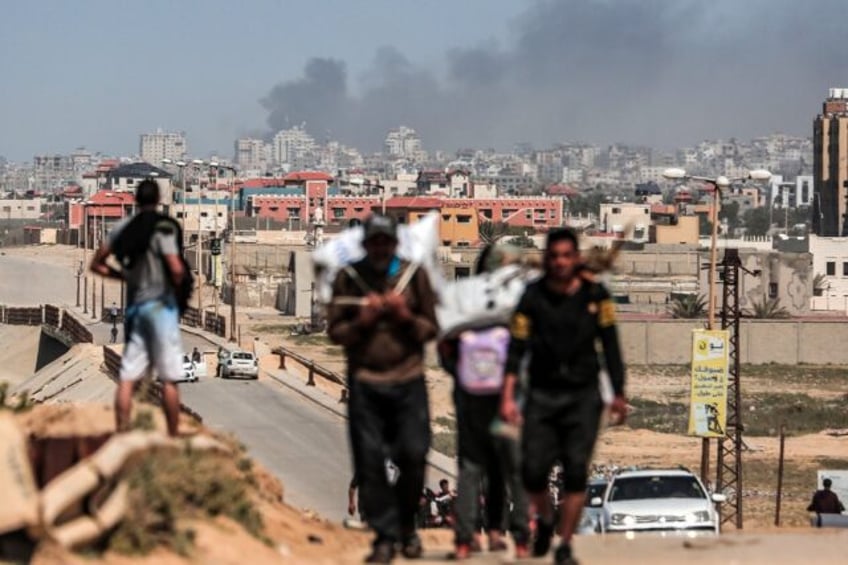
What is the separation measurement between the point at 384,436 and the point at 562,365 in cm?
108

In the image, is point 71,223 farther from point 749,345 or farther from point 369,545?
point 369,545

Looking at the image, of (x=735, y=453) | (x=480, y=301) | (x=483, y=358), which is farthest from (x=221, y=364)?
(x=483, y=358)

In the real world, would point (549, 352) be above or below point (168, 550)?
above

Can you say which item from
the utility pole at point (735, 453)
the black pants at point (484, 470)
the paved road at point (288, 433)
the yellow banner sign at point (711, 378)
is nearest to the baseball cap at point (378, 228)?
the black pants at point (484, 470)

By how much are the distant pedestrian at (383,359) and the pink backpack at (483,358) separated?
381 mm

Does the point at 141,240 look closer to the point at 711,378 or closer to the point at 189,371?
the point at 711,378

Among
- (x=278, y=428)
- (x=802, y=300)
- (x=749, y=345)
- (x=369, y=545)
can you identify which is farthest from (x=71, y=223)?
(x=369, y=545)

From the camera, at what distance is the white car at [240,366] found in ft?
198

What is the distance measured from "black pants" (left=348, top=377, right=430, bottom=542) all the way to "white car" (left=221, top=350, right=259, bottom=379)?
162 feet

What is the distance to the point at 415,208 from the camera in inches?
6344

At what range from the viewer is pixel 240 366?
60.5m

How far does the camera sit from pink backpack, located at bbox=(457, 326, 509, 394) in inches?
451

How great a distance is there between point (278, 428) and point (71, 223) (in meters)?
152

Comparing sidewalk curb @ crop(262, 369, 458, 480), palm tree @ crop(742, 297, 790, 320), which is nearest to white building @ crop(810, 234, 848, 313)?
palm tree @ crop(742, 297, 790, 320)
